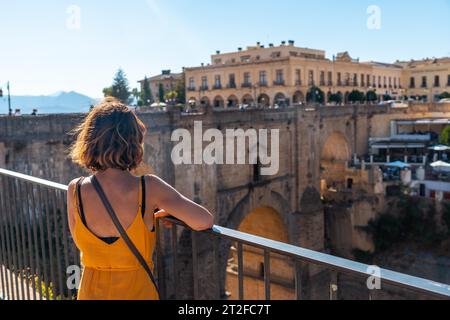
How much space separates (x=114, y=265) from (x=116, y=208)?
0.26m

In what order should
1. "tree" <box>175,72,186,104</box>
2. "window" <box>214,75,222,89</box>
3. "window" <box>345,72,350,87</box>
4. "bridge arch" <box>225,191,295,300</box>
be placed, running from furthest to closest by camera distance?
1. "tree" <box>175,72,186,104</box>
2. "window" <box>345,72,350,87</box>
3. "window" <box>214,75,222,89</box>
4. "bridge arch" <box>225,191,295,300</box>

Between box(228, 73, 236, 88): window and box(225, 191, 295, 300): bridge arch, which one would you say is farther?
box(228, 73, 236, 88): window

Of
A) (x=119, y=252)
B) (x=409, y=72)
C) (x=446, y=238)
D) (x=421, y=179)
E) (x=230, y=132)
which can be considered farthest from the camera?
(x=409, y=72)

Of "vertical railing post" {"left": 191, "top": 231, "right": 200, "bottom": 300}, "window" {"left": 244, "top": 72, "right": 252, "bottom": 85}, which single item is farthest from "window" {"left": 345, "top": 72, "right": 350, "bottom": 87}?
"vertical railing post" {"left": 191, "top": 231, "right": 200, "bottom": 300}

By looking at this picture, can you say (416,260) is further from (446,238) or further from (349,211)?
(349,211)

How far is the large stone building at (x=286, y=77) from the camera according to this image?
3772 cm

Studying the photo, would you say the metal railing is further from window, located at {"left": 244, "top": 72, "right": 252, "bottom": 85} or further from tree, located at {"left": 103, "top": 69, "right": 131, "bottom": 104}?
tree, located at {"left": 103, "top": 69, "right": 131, "bottom": 104}

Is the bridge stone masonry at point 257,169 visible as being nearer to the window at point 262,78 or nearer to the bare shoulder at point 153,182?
the bare shoulder at point 153,182

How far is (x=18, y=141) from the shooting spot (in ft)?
36.8

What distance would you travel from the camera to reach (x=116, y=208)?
6.85ft

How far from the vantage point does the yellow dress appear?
2105 millimetres

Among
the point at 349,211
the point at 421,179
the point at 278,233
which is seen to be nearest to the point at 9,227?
the point at 278,233

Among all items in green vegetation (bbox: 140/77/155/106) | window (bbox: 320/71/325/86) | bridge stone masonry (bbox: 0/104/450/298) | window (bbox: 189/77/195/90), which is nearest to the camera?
bridge stone masonry (bbox: 0/104/450/298)

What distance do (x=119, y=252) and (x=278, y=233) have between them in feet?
65.3
